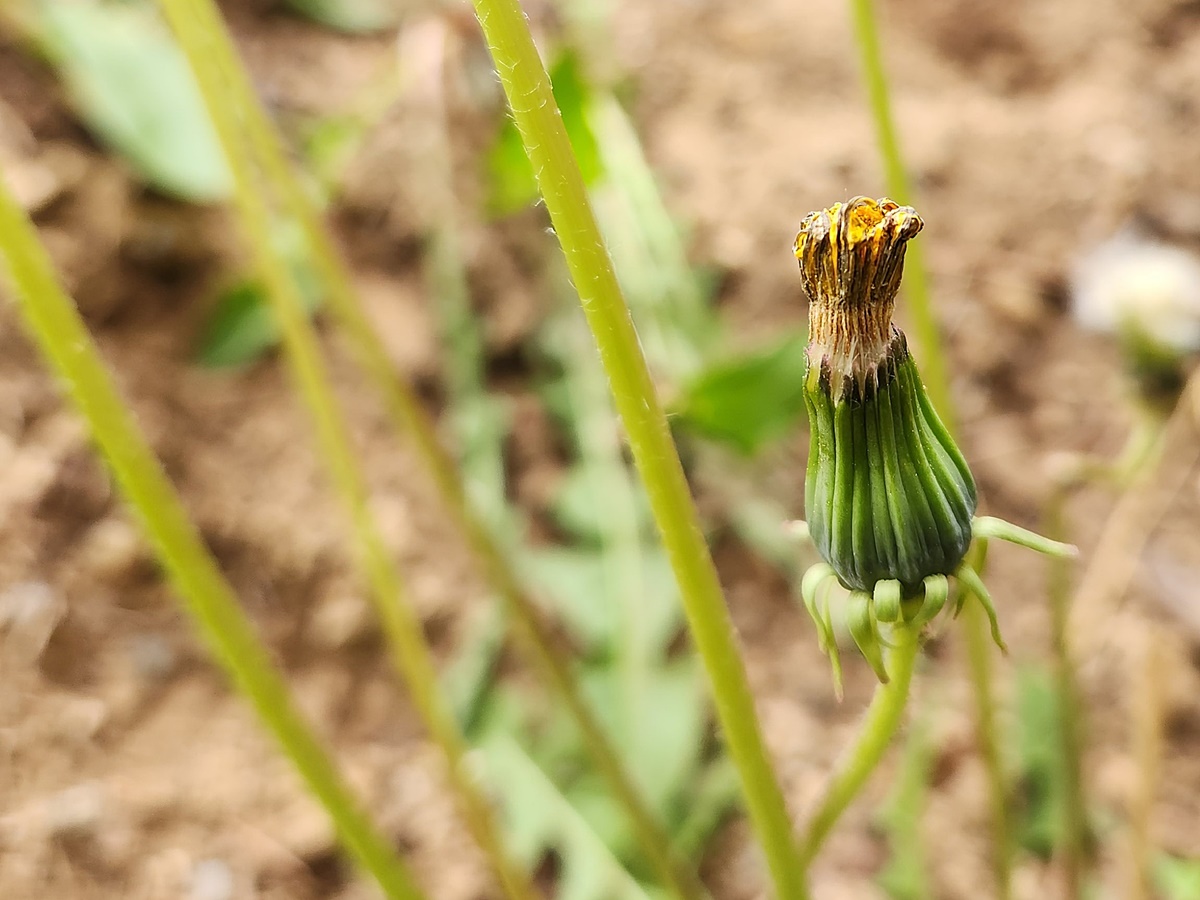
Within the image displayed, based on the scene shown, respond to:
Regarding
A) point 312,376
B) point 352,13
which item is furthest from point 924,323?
point 352,13

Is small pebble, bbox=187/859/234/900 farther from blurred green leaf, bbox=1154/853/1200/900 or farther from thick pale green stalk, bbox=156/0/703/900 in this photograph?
blurred green leaf, bbox=1154/853/1200/900

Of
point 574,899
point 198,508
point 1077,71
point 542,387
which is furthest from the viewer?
point 1077,71

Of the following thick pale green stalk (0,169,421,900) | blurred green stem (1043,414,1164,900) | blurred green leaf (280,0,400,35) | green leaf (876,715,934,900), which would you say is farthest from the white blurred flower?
blurred green leaf (280,0,400,35)

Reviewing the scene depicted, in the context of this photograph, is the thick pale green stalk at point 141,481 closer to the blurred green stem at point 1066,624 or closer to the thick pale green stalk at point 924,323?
the thick pale green stalk at point 924,323

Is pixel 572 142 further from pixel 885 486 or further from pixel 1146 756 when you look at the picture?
pixel 1146 756

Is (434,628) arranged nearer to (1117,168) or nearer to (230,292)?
(230,292)

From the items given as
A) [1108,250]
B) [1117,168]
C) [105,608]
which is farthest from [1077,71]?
[105,608]

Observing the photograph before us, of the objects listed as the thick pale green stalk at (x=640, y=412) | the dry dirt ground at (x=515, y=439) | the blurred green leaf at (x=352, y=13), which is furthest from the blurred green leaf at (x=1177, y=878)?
the blurred green leaf at (x=352, y=13)
